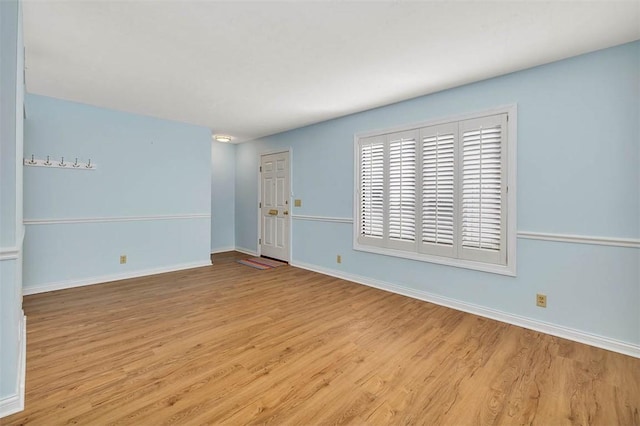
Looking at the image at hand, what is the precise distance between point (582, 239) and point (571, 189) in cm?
43

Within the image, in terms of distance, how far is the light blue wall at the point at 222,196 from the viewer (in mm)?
6355

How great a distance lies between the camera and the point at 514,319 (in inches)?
113

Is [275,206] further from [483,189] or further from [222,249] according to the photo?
[483,189]

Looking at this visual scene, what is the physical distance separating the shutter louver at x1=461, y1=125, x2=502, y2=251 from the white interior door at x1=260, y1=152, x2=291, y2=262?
308cm

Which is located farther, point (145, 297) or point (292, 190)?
point (292, 190)

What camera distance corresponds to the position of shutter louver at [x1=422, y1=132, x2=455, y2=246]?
328 centimetres

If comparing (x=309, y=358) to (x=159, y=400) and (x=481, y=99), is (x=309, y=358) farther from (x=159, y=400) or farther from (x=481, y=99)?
(x=481, y=99)

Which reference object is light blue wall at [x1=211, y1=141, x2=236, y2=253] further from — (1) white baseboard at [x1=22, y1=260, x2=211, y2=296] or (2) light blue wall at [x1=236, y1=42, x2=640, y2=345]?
(2) light blue wall at [x1=236, y1=42, x2=640, y2=345]

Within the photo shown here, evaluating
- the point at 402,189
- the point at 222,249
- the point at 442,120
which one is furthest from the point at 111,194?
the point at 442,120

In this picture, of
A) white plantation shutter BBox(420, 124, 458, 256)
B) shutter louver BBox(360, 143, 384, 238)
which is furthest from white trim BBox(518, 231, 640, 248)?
shutter louver BBox(360, 143, 384, 238)

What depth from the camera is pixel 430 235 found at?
11.4 ft

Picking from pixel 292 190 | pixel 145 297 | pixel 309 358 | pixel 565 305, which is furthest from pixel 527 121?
pixel 145 297

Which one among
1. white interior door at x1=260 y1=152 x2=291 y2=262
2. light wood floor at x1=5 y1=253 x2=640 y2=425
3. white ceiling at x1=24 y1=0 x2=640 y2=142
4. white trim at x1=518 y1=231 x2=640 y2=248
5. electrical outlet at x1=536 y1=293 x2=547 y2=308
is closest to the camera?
light wood floor at x1=5 y1=253 x2=640 y2=425

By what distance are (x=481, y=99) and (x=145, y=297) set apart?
4.34 meters
